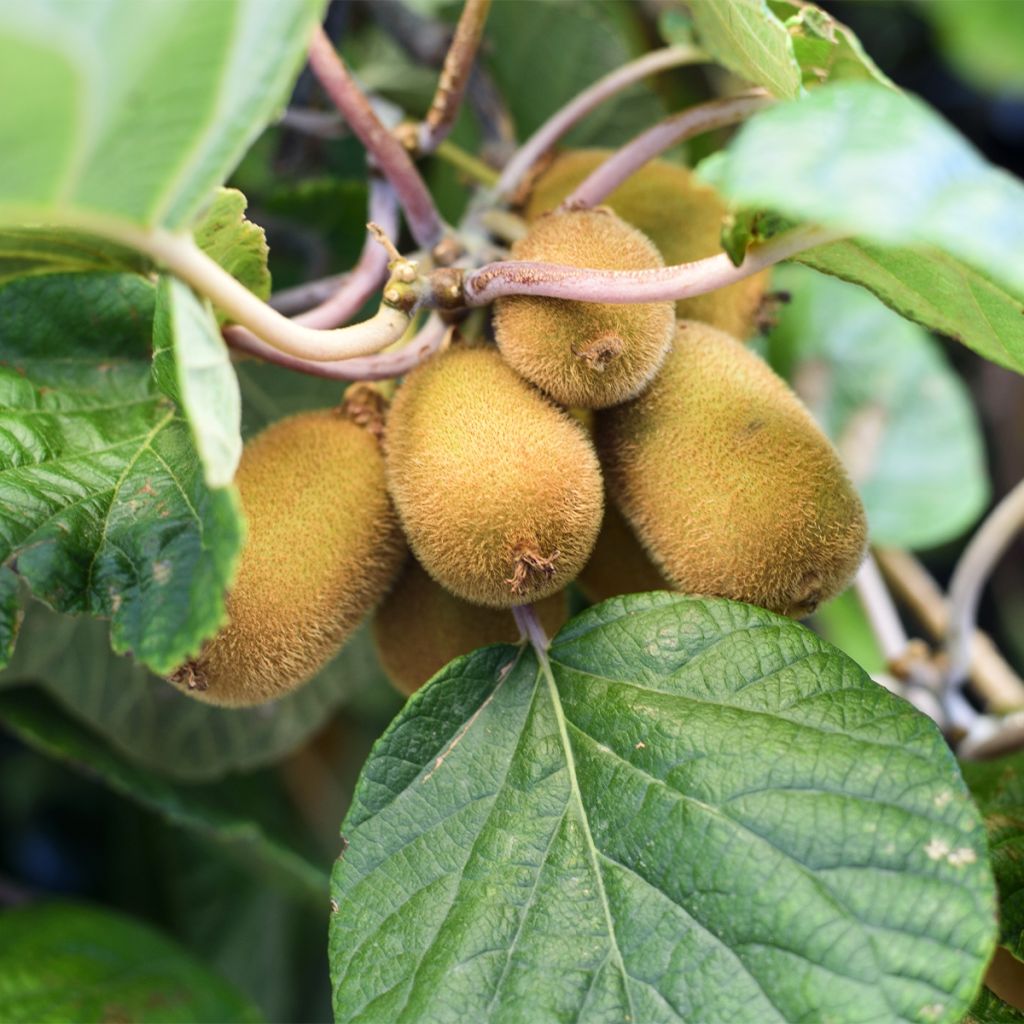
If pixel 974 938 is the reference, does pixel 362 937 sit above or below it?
below

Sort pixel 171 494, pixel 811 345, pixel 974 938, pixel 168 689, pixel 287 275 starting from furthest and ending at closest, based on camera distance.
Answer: pixel 811 345, pixel 287 275, pixel 168 689, pixel 171 494, pixel 974 938

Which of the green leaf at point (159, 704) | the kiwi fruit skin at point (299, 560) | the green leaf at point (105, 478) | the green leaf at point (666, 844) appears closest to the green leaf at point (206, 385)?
the green leaf at point (105, 478)

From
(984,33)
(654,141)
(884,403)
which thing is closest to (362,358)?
(654,141)

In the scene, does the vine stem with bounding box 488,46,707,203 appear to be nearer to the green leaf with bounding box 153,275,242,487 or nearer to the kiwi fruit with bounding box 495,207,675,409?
the kiwi fruit with bounding box 495,207,675,409

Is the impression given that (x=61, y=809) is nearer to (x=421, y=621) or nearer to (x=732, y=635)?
(x=421, y=621)

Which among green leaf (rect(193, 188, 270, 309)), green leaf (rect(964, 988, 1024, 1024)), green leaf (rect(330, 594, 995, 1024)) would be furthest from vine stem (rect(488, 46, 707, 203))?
green leaf (rect(964, 988, 1024, 1024))

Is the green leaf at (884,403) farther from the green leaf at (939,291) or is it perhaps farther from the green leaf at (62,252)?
the green leaf at (62,252)

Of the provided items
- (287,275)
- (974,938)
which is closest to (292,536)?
(974,938)
